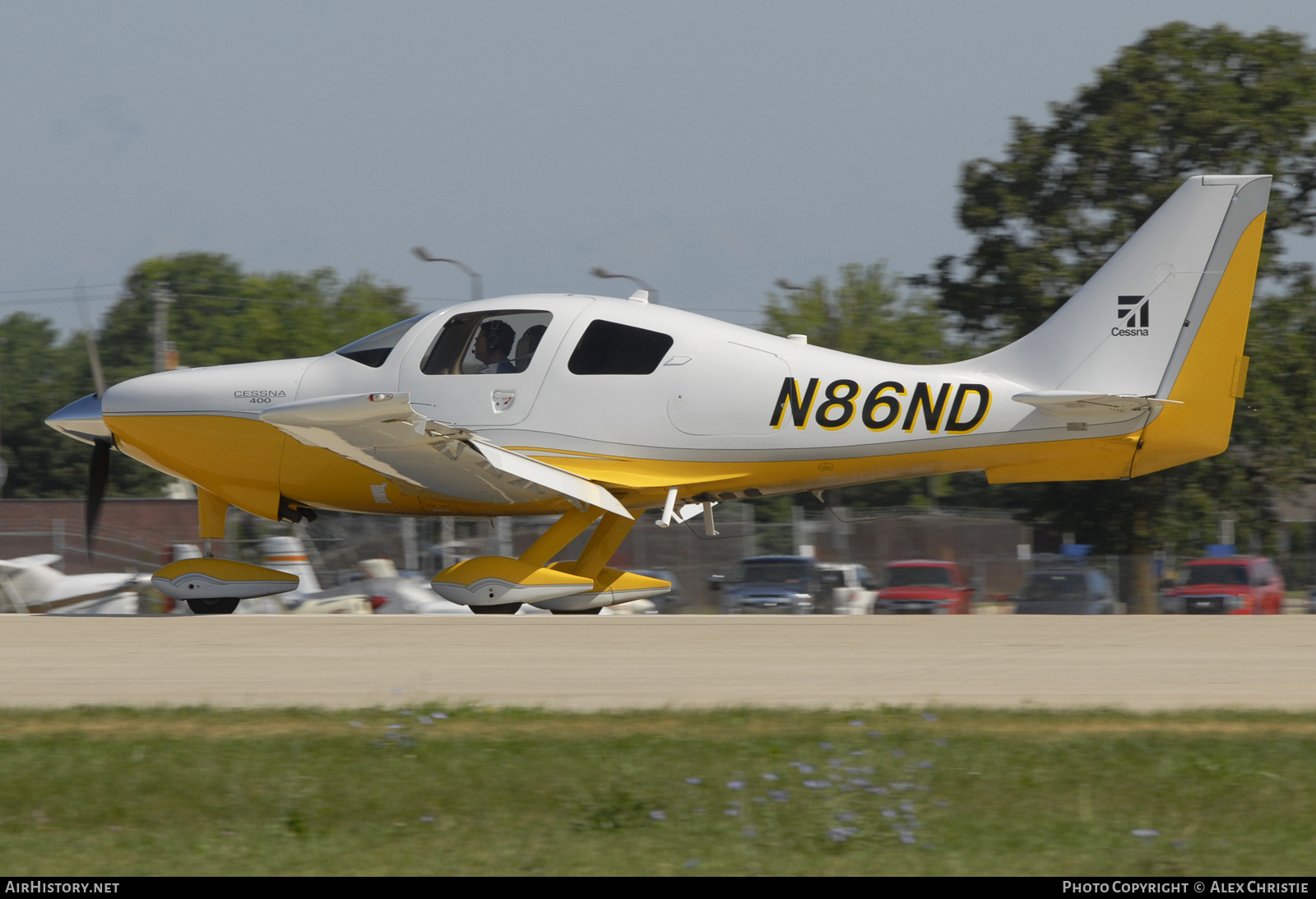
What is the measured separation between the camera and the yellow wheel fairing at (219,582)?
14.6 m

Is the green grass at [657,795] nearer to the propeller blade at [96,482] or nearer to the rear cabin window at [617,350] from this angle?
the rear cabin window at [617,350]

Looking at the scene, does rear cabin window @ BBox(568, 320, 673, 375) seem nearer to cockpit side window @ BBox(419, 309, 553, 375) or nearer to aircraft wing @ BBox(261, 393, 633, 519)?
cockpit side window @ BBox(419, 309, 553, 375)

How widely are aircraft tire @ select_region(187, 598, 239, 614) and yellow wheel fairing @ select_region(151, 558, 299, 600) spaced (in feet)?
1.10

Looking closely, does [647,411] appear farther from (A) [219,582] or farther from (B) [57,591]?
(B) [57,591]

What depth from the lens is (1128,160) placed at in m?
27.9

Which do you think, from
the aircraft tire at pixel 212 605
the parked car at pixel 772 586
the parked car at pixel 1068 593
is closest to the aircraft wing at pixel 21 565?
the aircraft tire at pixel 212 605

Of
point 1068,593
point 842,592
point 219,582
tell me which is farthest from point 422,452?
point 842,592

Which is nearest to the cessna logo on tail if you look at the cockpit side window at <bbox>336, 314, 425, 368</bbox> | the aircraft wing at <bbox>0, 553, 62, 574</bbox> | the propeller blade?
the cockpit side window at <bbox>336, 314, 425, 368</bbox>

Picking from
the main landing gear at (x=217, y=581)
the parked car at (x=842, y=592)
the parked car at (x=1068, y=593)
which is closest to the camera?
the main landing gear at (x=217, y=581)

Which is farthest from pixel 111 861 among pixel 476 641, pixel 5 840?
pixel 476 641

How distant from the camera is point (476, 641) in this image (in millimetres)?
11289

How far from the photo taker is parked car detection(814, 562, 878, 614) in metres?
25.8

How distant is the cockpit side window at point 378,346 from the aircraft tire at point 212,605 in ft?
9.45

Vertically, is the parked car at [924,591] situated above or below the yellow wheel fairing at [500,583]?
below
